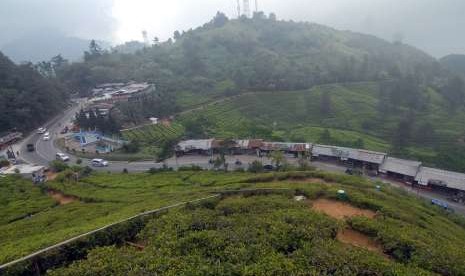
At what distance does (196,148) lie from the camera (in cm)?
5572

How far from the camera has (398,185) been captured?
46.0 meters

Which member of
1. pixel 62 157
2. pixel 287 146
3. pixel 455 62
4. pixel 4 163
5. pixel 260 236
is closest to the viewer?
pixel 260 236

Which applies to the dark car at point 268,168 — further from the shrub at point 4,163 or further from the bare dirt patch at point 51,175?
the shrub at point 4,163

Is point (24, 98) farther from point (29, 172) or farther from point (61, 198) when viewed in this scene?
point (61, 198)

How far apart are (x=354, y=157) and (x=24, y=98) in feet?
200

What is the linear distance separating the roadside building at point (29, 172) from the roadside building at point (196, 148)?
1976cm

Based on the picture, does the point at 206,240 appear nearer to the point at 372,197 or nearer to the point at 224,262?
the point at 224,262

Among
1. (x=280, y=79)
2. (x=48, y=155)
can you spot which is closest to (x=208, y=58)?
(x=280, y=79)

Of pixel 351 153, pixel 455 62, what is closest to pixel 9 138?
pixel 351 153

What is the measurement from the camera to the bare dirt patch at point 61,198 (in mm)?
36713

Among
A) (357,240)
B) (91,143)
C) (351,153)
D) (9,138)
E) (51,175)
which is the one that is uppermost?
(9,138)

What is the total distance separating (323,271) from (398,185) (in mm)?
34718

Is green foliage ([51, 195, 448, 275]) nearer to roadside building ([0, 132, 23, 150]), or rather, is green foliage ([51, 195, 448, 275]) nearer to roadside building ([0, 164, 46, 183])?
roadside building ([0, 164, 46, 183])

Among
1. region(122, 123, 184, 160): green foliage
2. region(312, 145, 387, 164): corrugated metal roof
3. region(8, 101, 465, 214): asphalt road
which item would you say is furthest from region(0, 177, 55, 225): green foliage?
region(312, 145, 387, 164): corrugated metal roof
